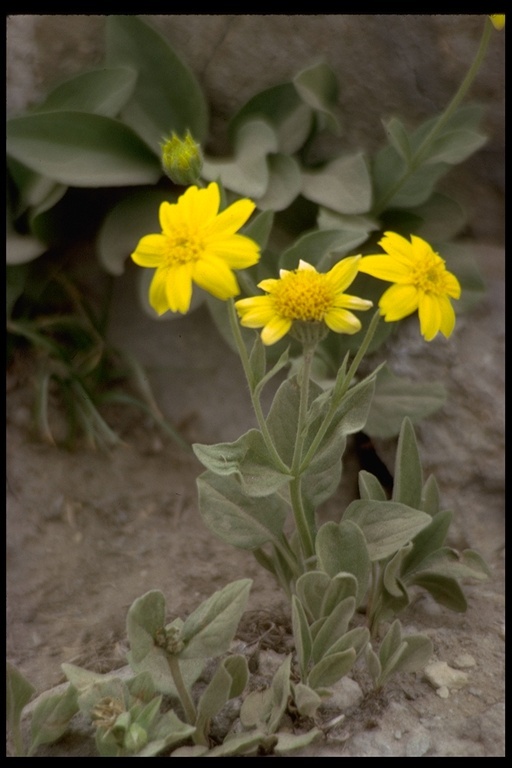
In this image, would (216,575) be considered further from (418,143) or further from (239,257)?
(418,143)

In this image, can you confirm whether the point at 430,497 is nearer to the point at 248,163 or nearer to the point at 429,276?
the point at 429,276

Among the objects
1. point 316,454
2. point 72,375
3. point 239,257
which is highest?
point 239,257

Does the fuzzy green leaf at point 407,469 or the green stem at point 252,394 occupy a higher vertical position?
the green stem at point 252,394

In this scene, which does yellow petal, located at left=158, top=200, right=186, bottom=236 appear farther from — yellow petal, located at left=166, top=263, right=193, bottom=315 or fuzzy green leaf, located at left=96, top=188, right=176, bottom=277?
fuzzy green leaf, located at left=96, top=188, right=176, bottom=277

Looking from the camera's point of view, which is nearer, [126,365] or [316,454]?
[316,454]

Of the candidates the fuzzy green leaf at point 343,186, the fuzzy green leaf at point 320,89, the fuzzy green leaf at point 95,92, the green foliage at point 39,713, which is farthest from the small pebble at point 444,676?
the fuzzy green leaf at point 95,92

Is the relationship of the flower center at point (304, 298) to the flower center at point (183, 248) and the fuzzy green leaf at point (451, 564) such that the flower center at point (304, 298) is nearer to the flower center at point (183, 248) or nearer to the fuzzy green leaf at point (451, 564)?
the flower center at point (183, 248)
